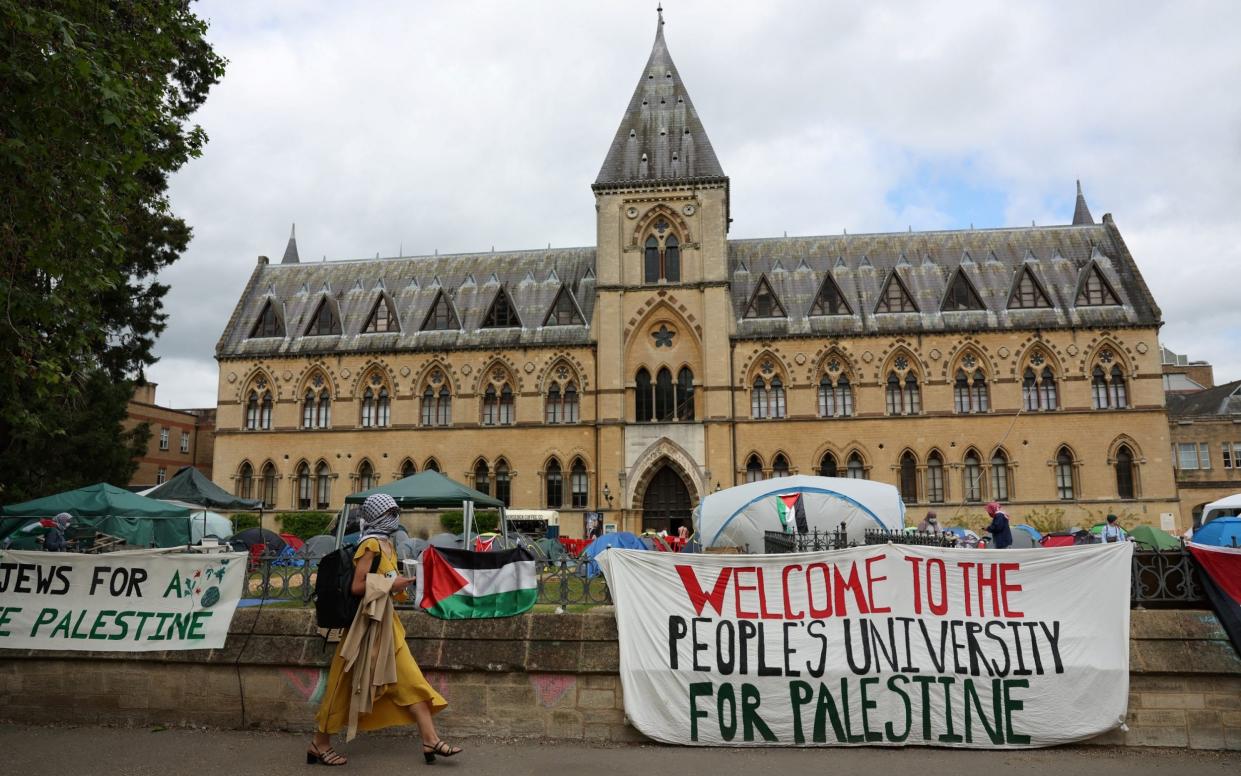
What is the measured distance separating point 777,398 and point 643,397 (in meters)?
5.91

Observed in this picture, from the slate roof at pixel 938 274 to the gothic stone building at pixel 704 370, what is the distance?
0.11 metres

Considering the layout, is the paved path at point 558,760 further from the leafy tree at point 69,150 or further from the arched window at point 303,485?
the arched window at point 303,485

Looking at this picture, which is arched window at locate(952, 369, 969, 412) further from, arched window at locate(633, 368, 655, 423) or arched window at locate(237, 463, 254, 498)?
arched window at locate(237, 463, 254, 498)

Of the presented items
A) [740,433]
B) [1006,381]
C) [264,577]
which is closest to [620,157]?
[740,433]

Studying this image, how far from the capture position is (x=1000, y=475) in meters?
35.7

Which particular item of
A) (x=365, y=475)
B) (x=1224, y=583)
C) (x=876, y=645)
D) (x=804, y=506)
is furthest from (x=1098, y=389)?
(x=365, y=475)

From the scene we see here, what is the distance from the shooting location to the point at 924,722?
327 inches

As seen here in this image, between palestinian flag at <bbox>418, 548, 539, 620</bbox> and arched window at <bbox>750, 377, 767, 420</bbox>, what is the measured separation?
28218 millimetres

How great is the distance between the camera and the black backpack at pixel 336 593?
24.6ft

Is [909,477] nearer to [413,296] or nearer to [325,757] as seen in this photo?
[413,296]

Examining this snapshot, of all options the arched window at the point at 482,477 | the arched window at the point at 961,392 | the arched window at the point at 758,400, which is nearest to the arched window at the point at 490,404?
the arched window at the point at 482,477

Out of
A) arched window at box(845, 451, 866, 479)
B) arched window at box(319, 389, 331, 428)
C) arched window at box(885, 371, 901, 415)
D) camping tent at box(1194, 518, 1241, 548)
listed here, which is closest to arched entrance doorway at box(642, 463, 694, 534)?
arched window at box(845, 451, 866, 479)

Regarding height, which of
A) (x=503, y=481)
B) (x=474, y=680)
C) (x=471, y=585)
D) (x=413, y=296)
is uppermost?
(x=413, y=296)

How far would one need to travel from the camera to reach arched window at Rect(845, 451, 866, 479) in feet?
118
